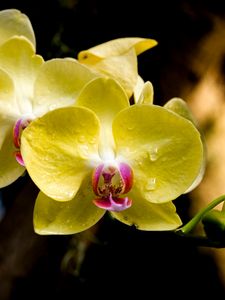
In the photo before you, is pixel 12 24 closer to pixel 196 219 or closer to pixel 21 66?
pixel 21 66

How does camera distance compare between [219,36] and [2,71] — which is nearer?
[2,71]

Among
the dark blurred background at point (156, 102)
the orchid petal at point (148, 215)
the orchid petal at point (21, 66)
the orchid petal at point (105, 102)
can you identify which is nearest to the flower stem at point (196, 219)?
the orchid petal at point (148, 215)

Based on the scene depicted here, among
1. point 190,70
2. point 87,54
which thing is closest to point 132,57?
point 87,54

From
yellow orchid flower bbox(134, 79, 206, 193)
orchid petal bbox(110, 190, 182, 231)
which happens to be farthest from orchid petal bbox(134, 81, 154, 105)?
orchid petal bbox(110, 190, 182, 231)

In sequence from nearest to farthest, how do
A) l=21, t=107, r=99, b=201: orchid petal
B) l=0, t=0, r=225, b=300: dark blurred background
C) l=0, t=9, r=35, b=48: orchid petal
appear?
l=21, t=107, r=99, b=201: orchid petal, l=0, t=9, r=35, b=48: orchid petal, l=0, t=0, r=225, b=300: dark blurred background

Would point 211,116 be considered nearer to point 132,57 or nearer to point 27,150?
point 132,57

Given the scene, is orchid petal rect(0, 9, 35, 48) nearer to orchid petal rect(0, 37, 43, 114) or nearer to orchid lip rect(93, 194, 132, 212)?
orchid petal rect(0, 37, 43, 114)

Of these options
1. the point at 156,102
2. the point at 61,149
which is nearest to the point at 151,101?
the point at 61,149
